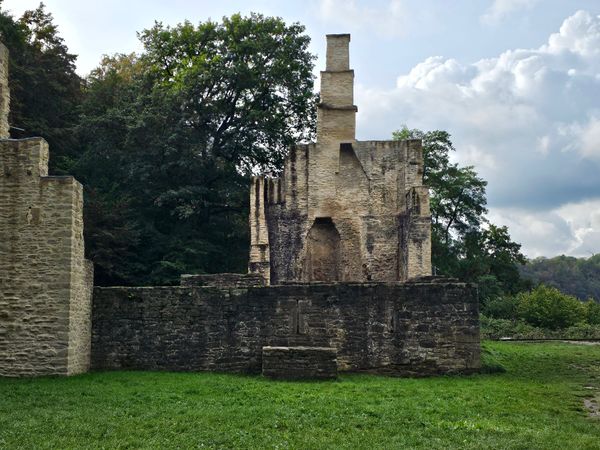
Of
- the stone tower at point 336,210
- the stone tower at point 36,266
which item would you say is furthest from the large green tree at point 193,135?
the stone tower at point 36,266

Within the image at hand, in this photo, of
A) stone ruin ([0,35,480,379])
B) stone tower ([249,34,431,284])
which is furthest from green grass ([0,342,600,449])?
stone tower ([249,34,431,284])

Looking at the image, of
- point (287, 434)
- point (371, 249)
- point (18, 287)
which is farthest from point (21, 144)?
point (371, 249)

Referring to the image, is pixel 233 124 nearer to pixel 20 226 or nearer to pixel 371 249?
pixel 371 249

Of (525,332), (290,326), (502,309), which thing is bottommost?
(525,332)

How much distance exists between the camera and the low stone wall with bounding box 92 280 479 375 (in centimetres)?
1836

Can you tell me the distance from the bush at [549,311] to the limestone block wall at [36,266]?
2652cm

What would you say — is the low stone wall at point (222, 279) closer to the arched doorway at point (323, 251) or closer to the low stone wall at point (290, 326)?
the low stone wall at point (290, 326)

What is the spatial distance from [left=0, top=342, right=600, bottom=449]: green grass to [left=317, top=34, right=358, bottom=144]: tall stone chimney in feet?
48.7

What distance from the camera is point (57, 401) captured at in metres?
13.7

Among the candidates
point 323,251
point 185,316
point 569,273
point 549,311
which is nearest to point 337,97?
point 323,251

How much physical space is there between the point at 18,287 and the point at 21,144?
3474 mm

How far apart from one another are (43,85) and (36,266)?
19542 millimetres

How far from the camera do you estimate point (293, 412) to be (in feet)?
41.9

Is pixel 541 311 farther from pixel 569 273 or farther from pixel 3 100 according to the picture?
pixel 569 273
